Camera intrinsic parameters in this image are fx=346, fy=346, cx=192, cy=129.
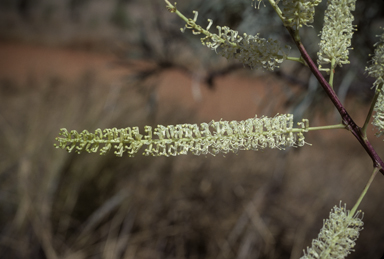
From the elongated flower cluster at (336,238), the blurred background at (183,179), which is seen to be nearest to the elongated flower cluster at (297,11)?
the elongated flower cluster at (336,238)

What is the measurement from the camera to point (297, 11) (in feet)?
0.64

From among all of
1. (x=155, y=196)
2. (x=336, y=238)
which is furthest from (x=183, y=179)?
(x=336, y=238)

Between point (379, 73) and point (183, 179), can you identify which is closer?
point (379, 73)

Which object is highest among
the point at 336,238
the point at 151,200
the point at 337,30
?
the point at 337,30

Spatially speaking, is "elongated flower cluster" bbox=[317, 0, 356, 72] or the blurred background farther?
the blurred background

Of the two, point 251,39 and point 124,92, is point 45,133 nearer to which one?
point 124,92

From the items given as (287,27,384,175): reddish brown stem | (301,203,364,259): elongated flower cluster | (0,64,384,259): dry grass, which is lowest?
(0,64,384,259): dry grass

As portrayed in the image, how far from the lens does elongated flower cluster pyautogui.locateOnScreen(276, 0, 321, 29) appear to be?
0.64 ft

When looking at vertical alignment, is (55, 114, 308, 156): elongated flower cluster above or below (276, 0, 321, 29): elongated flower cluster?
below

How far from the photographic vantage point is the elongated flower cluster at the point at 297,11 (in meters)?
0.19

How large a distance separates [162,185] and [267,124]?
739 millimetres

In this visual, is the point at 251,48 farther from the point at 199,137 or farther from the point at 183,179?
the point at 183,179

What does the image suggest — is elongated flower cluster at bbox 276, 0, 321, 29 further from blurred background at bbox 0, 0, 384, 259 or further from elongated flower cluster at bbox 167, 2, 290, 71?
blurred background at bbox 0, 0, 384, 259

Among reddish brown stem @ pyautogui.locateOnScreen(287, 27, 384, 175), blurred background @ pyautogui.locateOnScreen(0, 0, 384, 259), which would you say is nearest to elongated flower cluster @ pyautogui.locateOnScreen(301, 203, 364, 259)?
reddish brown stem @ pyautogui.locateOnScreen(287, 27, 384, 175)
